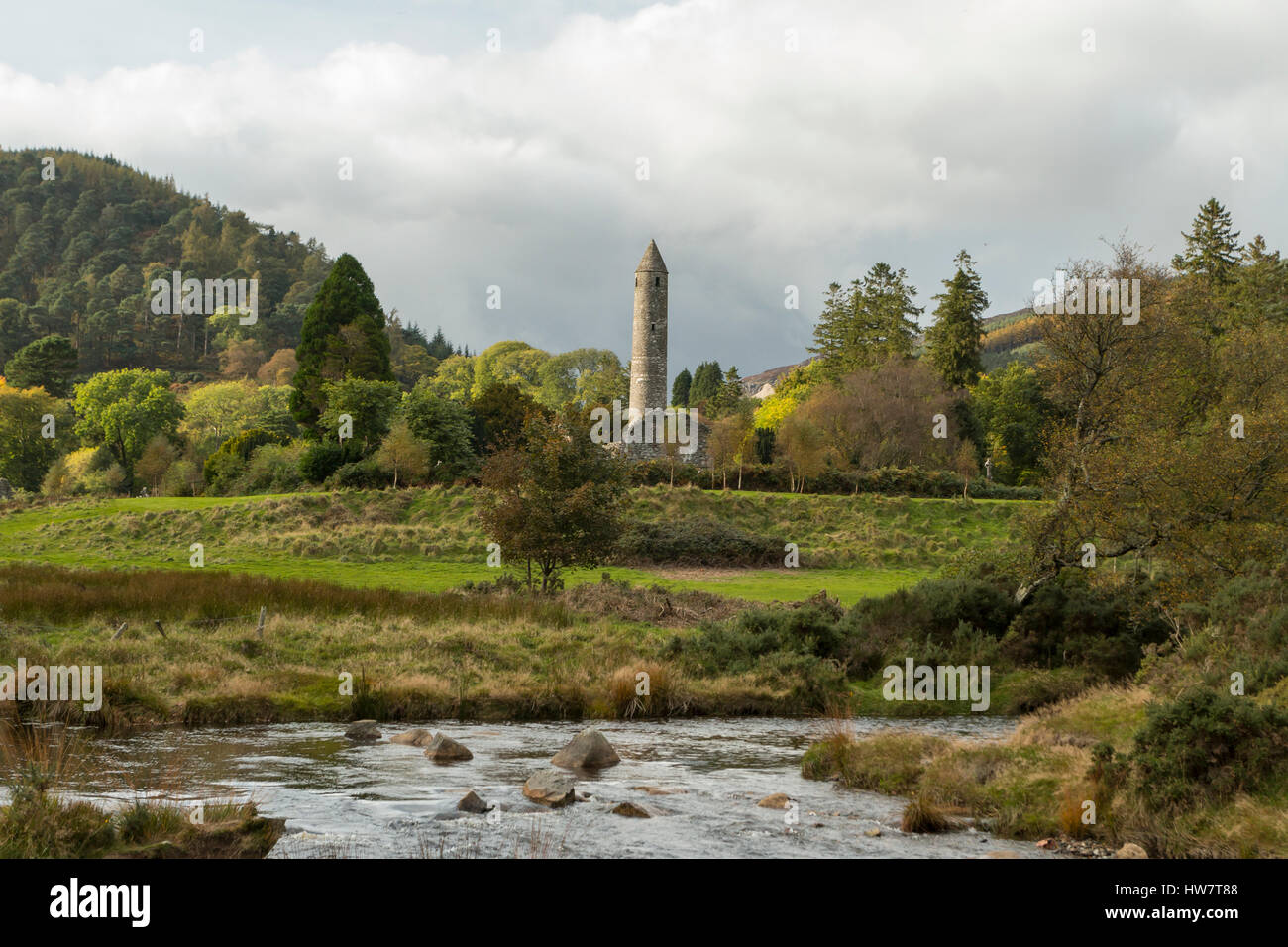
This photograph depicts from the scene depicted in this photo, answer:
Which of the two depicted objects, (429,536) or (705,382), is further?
(705,382)

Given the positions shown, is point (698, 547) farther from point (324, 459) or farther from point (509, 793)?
point (509, 793)

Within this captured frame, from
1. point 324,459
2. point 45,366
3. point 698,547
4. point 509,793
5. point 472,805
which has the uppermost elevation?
point 45,366

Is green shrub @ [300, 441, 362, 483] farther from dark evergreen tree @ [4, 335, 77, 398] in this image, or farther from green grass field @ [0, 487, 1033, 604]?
dark evergreen tree @ [4, 335, 77, 398]

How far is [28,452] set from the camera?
319ft

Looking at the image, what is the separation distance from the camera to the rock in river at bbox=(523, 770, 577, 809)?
15336 mm

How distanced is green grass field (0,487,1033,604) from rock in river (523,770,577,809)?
70.5ft

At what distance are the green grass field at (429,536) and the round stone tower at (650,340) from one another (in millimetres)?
27970

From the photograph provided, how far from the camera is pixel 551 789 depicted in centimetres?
1558

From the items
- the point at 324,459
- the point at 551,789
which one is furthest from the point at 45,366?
the point at 551,789

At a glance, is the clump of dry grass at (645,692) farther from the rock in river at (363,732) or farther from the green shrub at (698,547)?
the green shrub at (698,547)

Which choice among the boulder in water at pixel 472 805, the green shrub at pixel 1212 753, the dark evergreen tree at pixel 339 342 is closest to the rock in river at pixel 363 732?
the boulder in water at pixel 472 805

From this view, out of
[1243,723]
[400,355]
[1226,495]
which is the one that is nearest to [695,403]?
[400,355]

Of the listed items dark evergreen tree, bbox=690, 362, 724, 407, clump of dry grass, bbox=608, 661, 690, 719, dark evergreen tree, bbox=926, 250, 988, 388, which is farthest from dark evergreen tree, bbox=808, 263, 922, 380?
clump of dry grass, bbox=608, 661, 690, 719

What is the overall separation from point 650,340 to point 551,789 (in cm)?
7864
